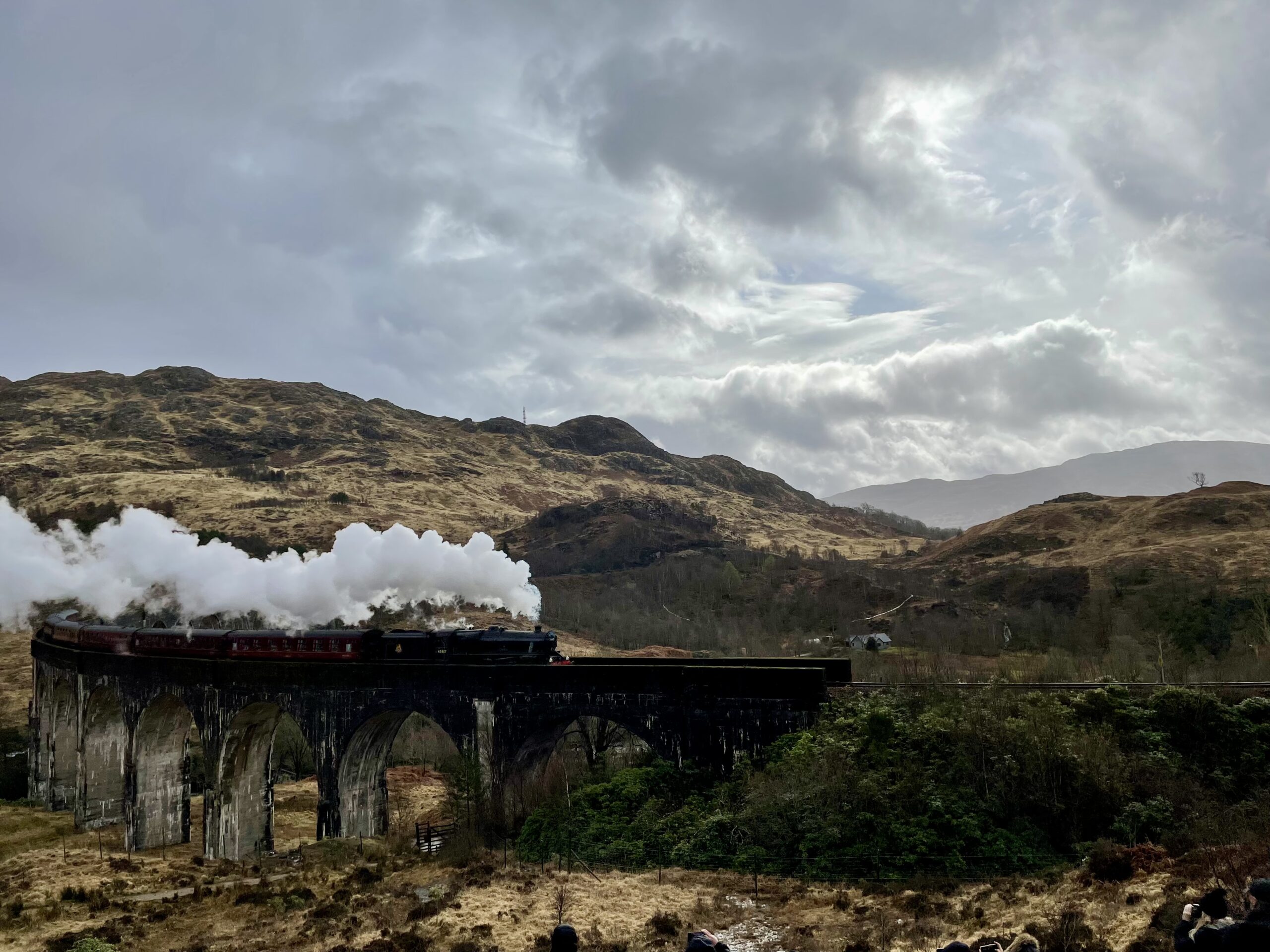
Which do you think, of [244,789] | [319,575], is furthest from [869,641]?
[244,789]

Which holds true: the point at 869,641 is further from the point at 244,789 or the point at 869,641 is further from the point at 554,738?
the point at 244,789

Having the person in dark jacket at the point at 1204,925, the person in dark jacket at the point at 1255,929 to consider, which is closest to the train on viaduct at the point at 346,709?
the person in dark jacket at the point at 1204,925

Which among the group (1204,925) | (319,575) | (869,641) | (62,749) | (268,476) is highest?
(268,476)

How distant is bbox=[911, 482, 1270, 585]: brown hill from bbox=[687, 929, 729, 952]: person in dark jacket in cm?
7482

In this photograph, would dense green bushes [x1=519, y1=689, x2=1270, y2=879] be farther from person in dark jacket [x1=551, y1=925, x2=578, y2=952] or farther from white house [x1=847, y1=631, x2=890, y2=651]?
white house [x1=847, y1=631, x2=890, y2=651]

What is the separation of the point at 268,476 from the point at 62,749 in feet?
386

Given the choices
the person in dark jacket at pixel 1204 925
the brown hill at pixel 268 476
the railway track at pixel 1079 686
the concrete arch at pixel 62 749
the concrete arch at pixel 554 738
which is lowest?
the concrete arch at pixel 62 749

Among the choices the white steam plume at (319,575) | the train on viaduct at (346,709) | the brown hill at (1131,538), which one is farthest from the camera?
the brown hill at (1131,538)

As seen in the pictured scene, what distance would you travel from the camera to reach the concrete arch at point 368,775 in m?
28.5

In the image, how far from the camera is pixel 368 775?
29922 millimetres

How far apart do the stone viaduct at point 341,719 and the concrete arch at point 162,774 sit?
6 cm

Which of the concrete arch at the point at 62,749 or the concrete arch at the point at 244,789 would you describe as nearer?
the concrete arch at the point at 244,789

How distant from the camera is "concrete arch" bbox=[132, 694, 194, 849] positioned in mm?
33156

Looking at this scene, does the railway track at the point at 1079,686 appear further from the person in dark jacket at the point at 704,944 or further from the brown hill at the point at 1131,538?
the brown hill at the point at 1131,538
